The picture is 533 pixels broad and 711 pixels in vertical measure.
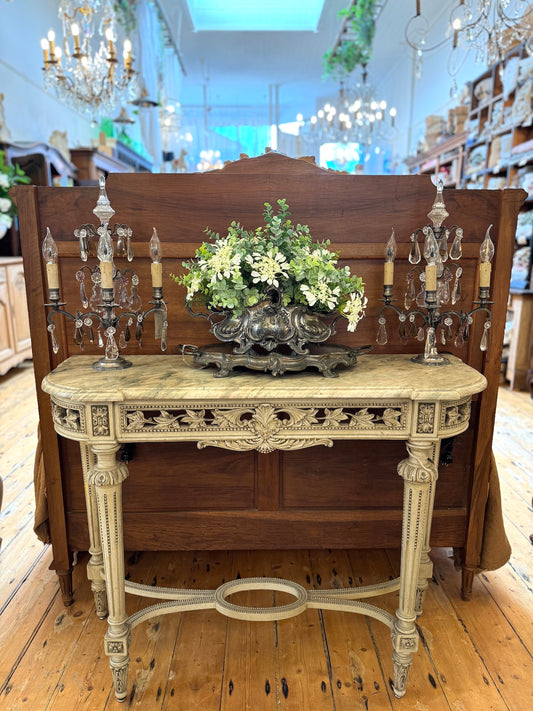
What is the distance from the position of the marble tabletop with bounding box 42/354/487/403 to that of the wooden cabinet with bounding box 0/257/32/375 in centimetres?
361

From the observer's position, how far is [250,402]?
137 cm

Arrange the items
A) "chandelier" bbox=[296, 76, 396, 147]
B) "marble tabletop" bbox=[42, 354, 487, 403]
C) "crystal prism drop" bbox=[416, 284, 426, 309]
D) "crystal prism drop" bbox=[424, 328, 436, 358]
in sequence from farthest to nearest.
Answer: "chandelier" bbox=[296, 76, 396, 147] < "crystal prism drop" bbox=[416, 284, 426, 309] < "crystal prism drop" bbox=[424, 328, 436, 358] < "marble tabletop" bbox=[42, 354, 487, 403]

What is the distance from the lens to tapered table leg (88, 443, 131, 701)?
1400 mm

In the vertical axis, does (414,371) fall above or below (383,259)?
below

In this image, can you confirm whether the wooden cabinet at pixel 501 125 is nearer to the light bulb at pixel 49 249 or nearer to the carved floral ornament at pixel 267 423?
the carved floral ornament at pixel 267 423

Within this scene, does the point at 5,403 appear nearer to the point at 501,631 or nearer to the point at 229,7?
the point at 501,631

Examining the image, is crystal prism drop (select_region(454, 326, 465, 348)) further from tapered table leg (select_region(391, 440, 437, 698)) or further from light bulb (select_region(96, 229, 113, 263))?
light bulb (select_region(96, 229, 113, 263))

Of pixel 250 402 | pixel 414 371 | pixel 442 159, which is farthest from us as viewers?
pixel 442 159

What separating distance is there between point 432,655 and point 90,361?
1404 millimetres

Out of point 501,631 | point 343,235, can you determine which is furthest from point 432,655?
point 343,235

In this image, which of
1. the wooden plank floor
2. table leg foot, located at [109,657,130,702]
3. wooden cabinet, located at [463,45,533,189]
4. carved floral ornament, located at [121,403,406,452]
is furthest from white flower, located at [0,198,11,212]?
wooden cabinet, located at [463,45,533,189]

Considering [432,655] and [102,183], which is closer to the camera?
[102,183]

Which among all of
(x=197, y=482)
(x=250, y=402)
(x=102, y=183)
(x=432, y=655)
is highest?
(x=102, y=183)

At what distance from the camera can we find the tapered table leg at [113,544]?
140 centimetres
